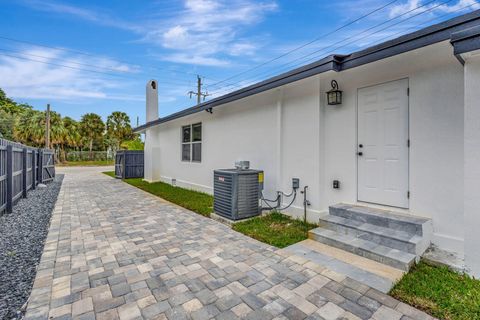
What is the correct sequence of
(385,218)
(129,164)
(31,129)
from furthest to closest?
(31,129) → (129,164) → (385,218)

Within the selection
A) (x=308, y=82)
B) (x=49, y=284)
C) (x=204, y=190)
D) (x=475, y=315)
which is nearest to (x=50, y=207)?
(x=204, y=190)

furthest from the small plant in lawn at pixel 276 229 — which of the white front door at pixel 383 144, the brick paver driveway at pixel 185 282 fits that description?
the white front door at pixel 383 144

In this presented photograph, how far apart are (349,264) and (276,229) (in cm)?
Answer: 143

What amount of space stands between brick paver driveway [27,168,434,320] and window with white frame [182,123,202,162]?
4381 millimetres

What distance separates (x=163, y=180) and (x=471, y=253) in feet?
33.4

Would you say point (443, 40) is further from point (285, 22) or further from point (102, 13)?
point (102, 13)

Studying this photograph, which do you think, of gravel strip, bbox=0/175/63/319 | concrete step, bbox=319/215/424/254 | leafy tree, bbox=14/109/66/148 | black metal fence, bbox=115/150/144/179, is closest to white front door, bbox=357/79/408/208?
concrete step, bbox=319/215/424/254

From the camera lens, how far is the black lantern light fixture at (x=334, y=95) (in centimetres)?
403

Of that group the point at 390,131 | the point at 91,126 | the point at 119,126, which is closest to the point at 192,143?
the point at 390,131

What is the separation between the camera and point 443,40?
2.49m

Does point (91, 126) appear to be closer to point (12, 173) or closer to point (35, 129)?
point (35, 129)

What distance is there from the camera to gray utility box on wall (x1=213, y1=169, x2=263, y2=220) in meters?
4.48

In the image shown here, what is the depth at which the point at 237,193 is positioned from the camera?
4.51 metres

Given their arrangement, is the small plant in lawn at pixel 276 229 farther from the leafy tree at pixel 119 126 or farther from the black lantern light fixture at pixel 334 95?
the leafy tree at pixel 119 126
